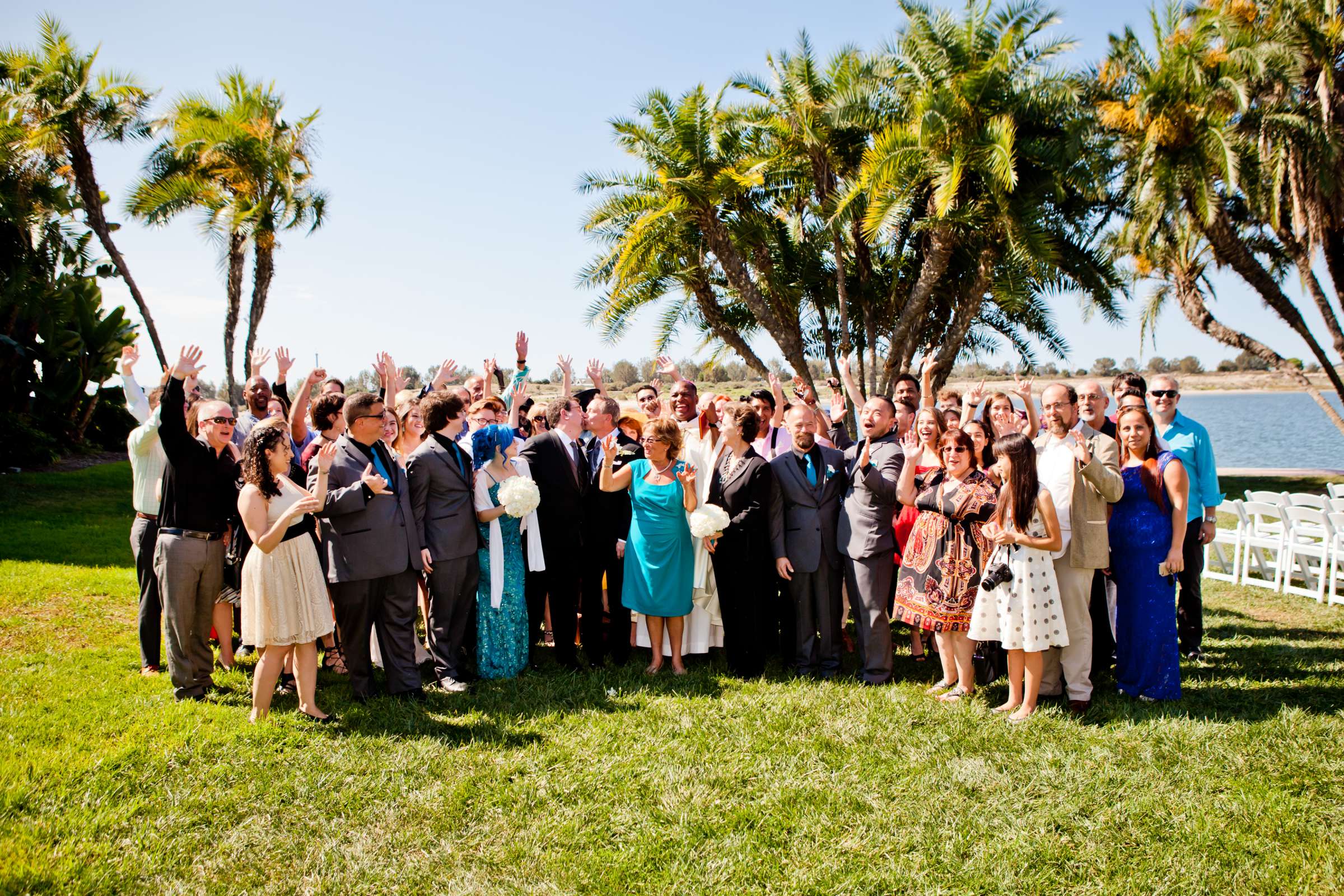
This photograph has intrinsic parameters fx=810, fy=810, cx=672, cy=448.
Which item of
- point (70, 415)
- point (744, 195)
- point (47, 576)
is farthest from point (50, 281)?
point (744, 195)

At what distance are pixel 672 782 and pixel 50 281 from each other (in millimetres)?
23203

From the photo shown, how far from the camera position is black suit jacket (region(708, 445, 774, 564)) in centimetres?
636

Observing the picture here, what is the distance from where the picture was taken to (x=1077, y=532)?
5.57 meters

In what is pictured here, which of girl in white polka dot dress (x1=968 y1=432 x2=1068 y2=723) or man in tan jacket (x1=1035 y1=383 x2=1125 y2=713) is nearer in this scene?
girl in white polka dot dress (x1=968 y1=432 x2=1068 y2=723)

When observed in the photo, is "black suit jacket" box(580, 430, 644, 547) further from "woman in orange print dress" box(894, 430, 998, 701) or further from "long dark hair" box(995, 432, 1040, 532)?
"long dark hair" box(995, 432, 1040, 532)

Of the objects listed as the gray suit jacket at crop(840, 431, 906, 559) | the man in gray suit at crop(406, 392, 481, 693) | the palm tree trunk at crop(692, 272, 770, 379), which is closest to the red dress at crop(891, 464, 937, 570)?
the gray suit jacket at crop(840, 431, 906, 559)

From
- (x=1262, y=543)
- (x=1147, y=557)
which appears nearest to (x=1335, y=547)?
Answer: (x=1262, y=543)

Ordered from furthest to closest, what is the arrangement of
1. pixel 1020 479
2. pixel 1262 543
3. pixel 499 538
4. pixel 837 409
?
pixel 1262 543
pixel 837 409
pixel 499 538
pixel 1020 479

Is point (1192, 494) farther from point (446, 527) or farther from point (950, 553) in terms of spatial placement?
point (446, 527)

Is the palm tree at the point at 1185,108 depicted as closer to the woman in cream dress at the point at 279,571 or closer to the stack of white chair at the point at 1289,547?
the stack of white chair at the point at 1289,547

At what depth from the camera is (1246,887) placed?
357 cm

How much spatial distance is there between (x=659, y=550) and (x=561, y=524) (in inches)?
32.7

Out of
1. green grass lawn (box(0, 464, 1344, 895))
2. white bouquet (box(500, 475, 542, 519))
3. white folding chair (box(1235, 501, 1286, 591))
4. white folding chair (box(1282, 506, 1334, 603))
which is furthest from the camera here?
white folding chair (box(1235, 501, 1286, 591))

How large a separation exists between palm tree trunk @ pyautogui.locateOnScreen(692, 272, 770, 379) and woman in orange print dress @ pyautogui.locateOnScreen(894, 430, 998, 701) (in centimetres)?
1132
